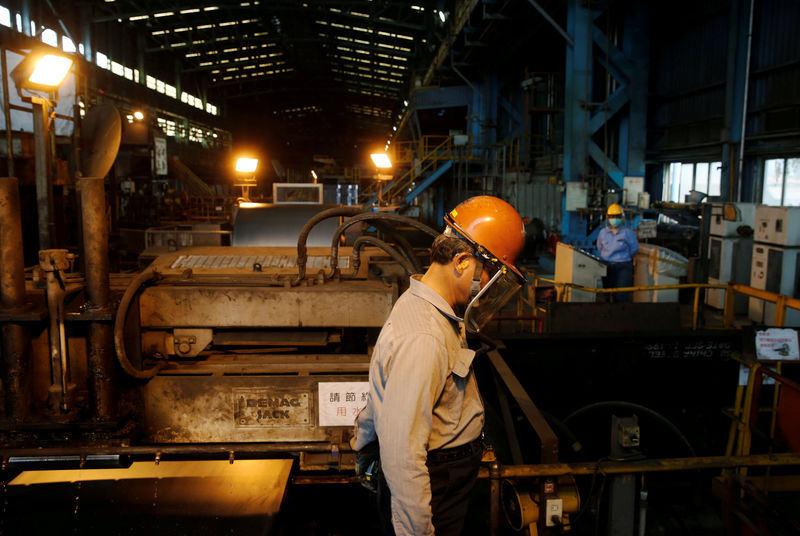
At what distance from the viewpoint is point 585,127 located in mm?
13109

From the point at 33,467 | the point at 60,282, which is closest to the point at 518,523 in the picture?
the point at 33,467

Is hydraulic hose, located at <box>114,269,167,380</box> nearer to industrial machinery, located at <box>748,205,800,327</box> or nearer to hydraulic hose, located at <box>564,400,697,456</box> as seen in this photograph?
hydraulic hose, located at <box>564,400,697,456</box>

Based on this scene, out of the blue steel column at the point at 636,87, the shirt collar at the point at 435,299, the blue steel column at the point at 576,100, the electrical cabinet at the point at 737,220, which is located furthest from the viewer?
the blue steel column at the point at 636,87

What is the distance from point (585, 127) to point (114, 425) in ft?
41.8

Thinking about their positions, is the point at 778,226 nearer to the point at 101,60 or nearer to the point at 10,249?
the point at 10,249

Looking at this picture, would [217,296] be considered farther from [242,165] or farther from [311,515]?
[242,165]

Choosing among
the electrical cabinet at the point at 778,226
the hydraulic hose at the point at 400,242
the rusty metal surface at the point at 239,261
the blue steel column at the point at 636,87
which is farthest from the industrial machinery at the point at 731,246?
the rusty metal surface at the point at 239,261

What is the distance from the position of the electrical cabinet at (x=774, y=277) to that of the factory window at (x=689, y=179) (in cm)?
540

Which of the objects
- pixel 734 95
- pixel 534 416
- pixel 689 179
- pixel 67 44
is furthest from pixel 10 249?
pixel 67 44

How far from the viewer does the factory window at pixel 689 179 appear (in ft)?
45.2

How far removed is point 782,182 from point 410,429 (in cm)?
1337

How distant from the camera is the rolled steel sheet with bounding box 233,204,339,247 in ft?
19.5

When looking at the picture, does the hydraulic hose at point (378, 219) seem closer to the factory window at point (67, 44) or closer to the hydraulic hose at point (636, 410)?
the hydraulic hose at point (636, 410)

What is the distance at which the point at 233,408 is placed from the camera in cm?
322
